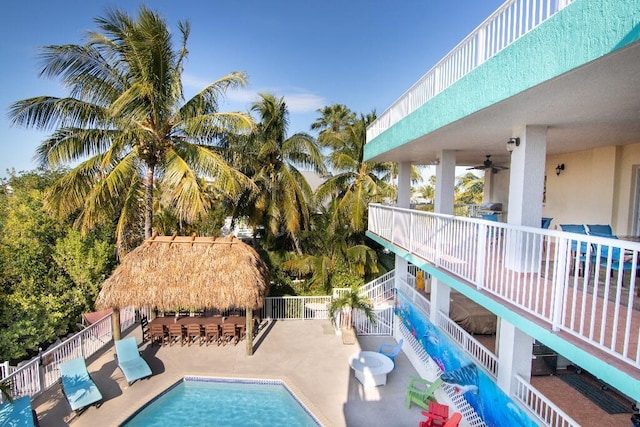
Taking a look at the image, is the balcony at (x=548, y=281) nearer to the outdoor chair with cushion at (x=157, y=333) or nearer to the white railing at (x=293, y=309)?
the white railing at (x=293, y=309)

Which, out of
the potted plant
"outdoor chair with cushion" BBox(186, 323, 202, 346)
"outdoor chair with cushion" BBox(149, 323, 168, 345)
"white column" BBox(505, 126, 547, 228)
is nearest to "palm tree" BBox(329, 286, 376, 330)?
the potted plant

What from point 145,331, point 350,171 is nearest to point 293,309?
point 145,331

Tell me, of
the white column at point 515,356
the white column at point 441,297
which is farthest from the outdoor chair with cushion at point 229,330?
the white column at point 515,356

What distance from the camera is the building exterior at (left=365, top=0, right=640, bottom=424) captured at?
3.66 metres

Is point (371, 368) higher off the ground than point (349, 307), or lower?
lower

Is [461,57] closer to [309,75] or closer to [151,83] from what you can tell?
[151,83]

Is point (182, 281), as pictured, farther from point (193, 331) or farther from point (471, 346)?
point (471, 346)

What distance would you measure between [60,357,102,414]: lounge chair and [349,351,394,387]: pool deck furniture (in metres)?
7.03

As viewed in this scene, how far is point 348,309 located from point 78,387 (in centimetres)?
886

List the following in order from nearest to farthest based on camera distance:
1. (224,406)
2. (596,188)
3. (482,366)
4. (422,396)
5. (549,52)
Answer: (549,52) → (482,366) → (422,396) → (224,406) → (596,188)

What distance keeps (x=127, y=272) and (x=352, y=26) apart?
19.3 m

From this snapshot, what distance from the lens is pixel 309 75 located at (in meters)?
27.0

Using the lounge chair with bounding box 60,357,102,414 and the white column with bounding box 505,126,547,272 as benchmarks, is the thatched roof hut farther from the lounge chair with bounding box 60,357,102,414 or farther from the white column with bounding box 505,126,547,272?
the white column with bounding box 505,126,547,272

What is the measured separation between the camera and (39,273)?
1300 cm
